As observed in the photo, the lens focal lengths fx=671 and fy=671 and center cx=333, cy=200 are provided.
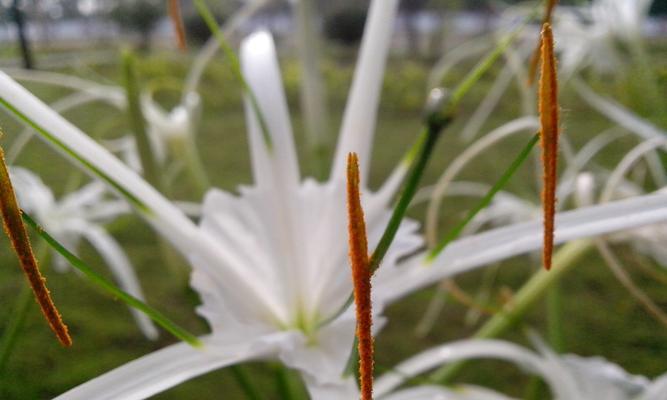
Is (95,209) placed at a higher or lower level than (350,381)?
higher

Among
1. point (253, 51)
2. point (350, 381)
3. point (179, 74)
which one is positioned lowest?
point (350, 381)

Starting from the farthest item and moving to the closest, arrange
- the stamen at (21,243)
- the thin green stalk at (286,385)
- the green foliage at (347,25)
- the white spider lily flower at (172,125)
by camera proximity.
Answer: the green foliage at (347,25) < the white spider lily flower at (172,125) < the thin green stalk at (286,385) < the stamen at (21,243)

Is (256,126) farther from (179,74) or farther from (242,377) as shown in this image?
(179,74)

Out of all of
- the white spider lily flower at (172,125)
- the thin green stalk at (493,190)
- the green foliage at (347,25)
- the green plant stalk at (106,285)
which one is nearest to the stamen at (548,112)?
the thin green stalk at (493,190)

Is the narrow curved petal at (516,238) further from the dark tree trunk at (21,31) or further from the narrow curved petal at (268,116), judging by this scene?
the dark tree trunk at (21,31)

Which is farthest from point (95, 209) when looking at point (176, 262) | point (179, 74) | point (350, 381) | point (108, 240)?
point (179, 74)

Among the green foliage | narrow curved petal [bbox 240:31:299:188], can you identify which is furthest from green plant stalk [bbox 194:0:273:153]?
the green foliage

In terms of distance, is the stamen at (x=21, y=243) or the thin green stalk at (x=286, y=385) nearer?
the stamen at (x=21, y=243)
